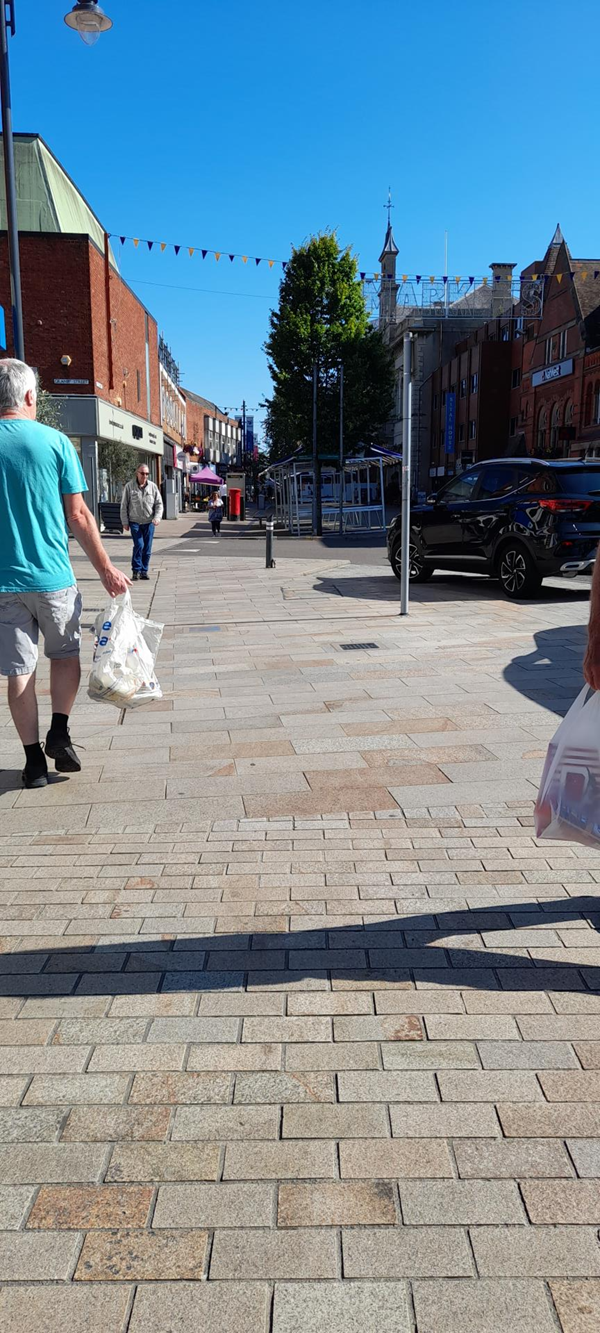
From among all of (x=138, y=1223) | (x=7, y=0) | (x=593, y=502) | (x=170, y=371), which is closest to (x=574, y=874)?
(x=138, y=1223)

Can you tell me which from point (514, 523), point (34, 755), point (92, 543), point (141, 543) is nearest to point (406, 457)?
point (514, 523)

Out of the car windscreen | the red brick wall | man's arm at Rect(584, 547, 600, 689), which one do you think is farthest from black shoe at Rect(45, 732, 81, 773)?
the red brick wall

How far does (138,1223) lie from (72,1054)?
0.64 meters

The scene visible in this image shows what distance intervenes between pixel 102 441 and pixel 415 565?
77.5 ft

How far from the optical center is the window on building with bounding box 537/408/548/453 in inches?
1801

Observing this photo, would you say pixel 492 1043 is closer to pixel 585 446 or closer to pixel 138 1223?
pixel 138 1223

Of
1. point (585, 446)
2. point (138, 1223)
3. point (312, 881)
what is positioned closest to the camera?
point (138, 1223)

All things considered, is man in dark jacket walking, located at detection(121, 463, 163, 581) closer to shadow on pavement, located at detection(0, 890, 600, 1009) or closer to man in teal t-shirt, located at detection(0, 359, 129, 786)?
man in teal t-shirt, located at detection(0, 359, 129, 786)

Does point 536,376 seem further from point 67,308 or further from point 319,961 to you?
point 319,961

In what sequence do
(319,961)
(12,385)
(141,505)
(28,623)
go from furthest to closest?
(141,505) < (28,623) < (12,385) < (319,961)

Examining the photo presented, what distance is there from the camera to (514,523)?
1137 cm

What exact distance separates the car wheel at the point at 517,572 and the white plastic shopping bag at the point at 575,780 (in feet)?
28.5

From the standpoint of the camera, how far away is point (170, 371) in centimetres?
6831

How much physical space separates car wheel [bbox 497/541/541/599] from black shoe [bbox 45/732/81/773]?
24.7 feet
